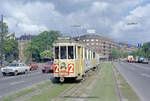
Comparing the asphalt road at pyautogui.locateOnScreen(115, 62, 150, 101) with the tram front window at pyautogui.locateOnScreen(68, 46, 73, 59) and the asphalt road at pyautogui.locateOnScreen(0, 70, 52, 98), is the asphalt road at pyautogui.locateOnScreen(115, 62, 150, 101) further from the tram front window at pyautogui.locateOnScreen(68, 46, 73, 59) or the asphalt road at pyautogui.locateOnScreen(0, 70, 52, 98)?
the asphalt road at pyautogui.locateOnScreen(0, 70, 52, 98)

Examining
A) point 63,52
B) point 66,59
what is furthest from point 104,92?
point 63,52

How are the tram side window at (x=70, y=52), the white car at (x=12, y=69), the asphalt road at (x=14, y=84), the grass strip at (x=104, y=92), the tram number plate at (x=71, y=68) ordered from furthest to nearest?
the white car at (x=12, y=69)
the tram side window at (x=70, y=52)
the tram number plate at (x=71, y=68)
the asphalt road at (x=14, y=84)
the grass strip at (x=104, y=92)

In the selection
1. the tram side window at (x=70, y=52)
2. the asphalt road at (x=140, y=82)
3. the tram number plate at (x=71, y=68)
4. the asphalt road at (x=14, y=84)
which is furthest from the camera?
the tram side window at (x=70, y=52)

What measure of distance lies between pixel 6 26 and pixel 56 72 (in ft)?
166

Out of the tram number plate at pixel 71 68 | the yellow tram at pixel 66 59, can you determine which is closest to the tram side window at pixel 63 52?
the yellow tram at pixel 66 59

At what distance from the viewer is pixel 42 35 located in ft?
Result: 299

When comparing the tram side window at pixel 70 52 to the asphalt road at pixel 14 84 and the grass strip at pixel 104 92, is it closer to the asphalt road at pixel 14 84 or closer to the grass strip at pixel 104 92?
the grass strip at pixel 104 92

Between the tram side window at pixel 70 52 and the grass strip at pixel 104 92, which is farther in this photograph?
the tram side window at pixel 70 52

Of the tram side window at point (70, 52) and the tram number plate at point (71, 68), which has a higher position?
the tram side window at point (70, 52)

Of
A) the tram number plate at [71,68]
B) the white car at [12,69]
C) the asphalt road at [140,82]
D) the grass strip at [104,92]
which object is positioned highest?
the tram number plate at [71,68]

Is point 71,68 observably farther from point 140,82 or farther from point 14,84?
point 140,82

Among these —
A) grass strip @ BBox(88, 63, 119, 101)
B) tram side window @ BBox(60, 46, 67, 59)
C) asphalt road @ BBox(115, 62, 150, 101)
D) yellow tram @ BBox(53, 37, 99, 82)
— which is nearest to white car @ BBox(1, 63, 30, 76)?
yellow tram @ BBox(53, 37, 99, 82)

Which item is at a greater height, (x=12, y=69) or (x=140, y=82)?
(x=12, y=69)

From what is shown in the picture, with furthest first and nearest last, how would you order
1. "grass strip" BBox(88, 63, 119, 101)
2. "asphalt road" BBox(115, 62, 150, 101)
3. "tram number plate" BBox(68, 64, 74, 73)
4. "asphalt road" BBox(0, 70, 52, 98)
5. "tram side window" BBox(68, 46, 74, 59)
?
"tram side window" BBox(68, 46, 74, 59)
"tram number plate" BBox(68, 64, 74, 73)
"asphalt road" BBox(0, 70, 52, 98)
"asphalt road" BBox(115, 62, 150, 101)
"grass strip" BBox(88, 63, 119, 101)
